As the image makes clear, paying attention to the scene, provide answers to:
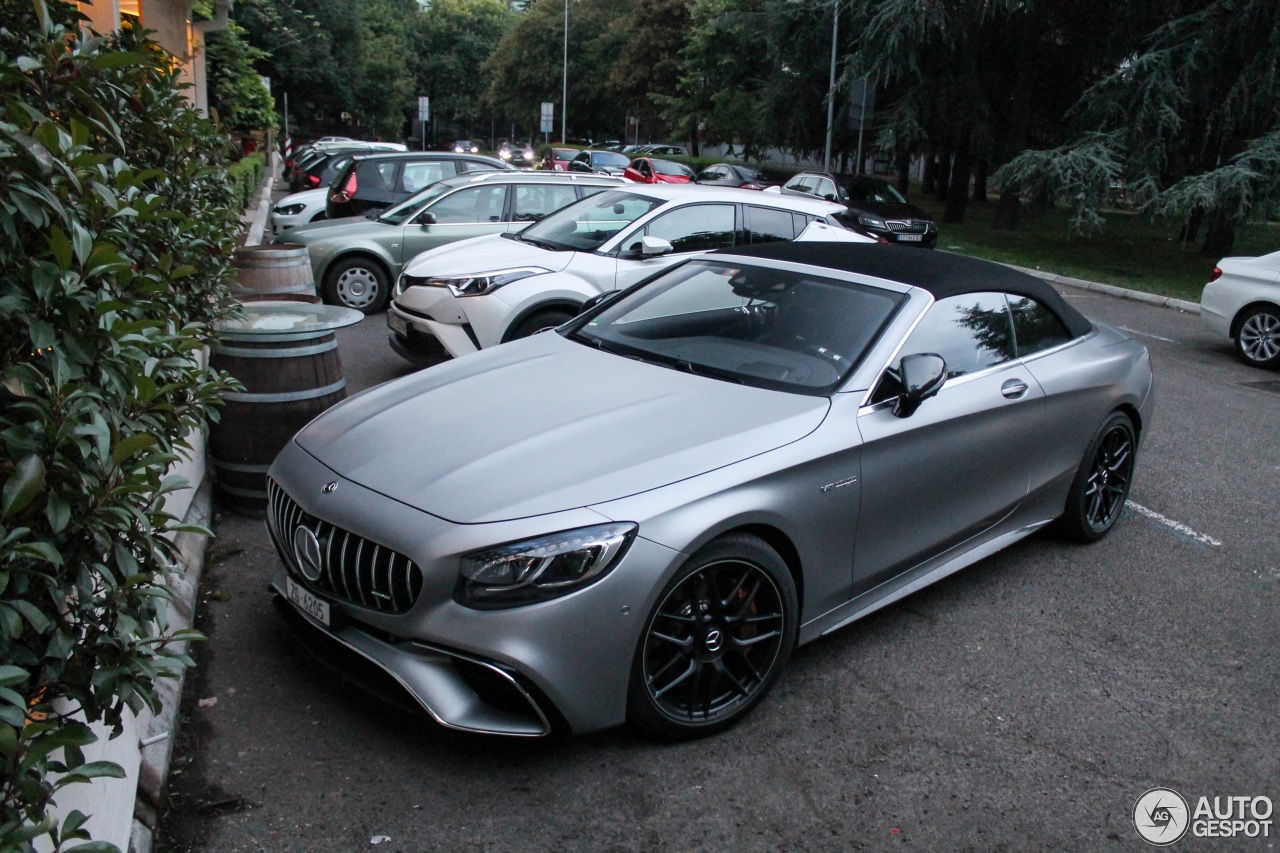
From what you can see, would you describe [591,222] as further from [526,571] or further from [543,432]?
[526,571]

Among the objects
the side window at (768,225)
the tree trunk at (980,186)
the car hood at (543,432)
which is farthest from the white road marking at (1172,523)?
the tree trunk at (980,186)

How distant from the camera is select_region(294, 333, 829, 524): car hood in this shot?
3580mm

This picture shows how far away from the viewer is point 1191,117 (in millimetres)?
20391

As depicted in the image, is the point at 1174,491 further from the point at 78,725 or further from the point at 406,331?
the point at 78,725

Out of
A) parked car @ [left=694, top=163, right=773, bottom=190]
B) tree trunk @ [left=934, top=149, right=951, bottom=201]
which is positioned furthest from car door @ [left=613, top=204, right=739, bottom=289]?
tree trunk @ [left=934, top=149, right=951, bottom=201]

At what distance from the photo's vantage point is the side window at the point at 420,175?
1480 cm

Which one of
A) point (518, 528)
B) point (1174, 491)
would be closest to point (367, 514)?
point (518, 528)

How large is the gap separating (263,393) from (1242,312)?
10.3 metres

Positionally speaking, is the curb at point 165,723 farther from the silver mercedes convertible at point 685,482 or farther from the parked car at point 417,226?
the parked car at point 417,226

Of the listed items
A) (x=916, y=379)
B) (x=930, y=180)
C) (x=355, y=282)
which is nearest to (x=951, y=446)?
(x=916, y=379)

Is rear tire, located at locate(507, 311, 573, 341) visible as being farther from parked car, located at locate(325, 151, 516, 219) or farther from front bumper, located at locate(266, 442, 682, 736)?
parked car, located at locate(325, 151, 516, 219)

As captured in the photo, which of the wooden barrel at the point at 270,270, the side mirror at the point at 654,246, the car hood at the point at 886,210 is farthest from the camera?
the car hood at the point at 886,210

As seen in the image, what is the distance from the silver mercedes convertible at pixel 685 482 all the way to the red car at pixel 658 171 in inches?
893

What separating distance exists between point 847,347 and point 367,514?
214 cm
